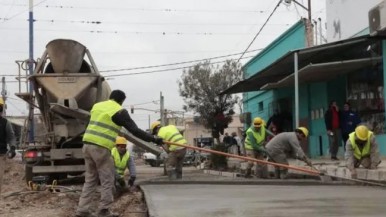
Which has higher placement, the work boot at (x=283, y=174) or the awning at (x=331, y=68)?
the awning at (x=331, y=68)

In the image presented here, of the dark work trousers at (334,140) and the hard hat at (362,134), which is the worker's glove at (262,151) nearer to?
the dark work trousers at (334,140)

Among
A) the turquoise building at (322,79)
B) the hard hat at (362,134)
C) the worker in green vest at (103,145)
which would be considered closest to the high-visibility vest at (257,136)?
the turquoise building at (322,79)

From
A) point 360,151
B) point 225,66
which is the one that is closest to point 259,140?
point 360,151

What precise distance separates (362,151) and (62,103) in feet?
22.7

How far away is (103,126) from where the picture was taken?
7941mm

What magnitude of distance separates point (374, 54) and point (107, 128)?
9.90 metres

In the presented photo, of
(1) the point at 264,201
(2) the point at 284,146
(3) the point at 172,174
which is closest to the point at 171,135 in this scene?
(3) the point at 172,174

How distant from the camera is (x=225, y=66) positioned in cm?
3556

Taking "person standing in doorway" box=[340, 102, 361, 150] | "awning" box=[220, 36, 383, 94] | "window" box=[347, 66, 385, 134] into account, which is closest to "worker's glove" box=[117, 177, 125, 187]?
"awning" box=[220, 36, 383, 94]

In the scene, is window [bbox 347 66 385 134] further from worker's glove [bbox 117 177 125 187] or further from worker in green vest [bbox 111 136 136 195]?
worker's glove [bbox 117 177 125 187]

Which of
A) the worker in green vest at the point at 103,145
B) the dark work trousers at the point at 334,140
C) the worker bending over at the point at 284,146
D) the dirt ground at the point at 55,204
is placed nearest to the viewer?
the worker in green vest at the point at 103,145

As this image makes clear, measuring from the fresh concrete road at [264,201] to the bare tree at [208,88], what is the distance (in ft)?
79.3

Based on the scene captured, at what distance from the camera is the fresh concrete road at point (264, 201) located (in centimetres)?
693

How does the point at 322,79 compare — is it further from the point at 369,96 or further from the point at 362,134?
the point at 362,134
